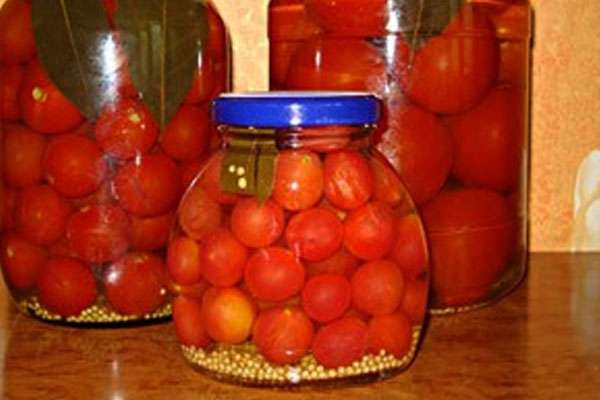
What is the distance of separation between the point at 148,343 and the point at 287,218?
0.53ft

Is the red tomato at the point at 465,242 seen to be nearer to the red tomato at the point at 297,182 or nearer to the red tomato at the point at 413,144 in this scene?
the red tomato at the point at 413,144

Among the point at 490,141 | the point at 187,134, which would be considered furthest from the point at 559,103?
the point at 187,134

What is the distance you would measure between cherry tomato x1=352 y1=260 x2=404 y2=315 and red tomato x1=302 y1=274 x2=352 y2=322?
12mm

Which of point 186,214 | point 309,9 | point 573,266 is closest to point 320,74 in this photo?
point 309,9

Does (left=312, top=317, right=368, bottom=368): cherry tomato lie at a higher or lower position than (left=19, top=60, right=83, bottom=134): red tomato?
lower

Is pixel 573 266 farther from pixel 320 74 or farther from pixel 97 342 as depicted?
pixel 97 342

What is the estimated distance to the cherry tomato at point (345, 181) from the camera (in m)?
0.55

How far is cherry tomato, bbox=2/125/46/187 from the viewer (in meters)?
0.67

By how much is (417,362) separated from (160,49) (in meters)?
0.26

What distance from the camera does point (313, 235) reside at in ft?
1.77

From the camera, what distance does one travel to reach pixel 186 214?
1.93 feet

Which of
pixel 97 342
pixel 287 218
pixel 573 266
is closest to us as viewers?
pixel 287 218

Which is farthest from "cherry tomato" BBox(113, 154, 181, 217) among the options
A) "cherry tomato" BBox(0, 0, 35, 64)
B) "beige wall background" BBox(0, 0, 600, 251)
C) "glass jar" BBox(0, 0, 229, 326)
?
"beige wall background" BBox(0, 0, 600, 251)

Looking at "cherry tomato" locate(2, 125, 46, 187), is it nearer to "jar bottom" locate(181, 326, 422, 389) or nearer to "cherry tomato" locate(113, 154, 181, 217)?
"cherry tomato" locate(113, 154, 181, 217)
